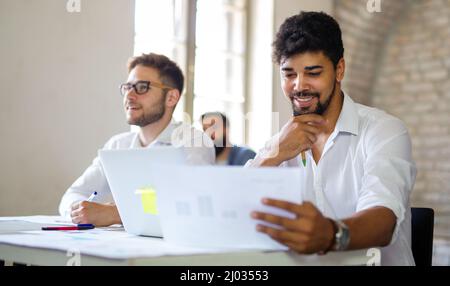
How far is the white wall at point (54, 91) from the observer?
11.6ft

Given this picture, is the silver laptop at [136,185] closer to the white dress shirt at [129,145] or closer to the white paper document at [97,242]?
the white paper document at [97,242]

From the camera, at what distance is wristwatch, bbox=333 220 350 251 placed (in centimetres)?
126

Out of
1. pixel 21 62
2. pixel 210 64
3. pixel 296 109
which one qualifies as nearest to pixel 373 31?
pixel 210 64

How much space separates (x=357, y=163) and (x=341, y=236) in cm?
69

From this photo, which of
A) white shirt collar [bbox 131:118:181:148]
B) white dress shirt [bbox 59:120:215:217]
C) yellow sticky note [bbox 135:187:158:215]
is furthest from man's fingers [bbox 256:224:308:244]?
white shirt collar [bbox 131:118:181:148]

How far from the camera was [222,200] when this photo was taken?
1.14 m

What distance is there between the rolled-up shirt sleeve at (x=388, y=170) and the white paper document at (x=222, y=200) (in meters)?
0.39

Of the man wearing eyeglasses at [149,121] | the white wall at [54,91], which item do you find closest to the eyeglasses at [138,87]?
the man wearing eyeglasses at [149,121]

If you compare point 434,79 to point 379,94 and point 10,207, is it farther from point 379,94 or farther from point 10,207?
point 10,207

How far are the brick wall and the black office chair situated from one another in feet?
12.0

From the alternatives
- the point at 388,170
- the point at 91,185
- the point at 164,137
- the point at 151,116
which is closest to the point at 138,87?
the point at 151,116

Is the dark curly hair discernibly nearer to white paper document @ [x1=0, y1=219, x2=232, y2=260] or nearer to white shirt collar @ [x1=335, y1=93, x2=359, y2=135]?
white shirt collar @ [x1=335, y1=93, x2=359, y2=135]

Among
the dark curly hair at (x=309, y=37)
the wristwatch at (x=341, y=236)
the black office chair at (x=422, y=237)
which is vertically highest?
the dark curly hair at (x=309, y=37)

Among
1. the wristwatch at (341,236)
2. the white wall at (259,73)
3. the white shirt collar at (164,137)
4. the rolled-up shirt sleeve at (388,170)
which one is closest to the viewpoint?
the wristwatch at (341,236)
